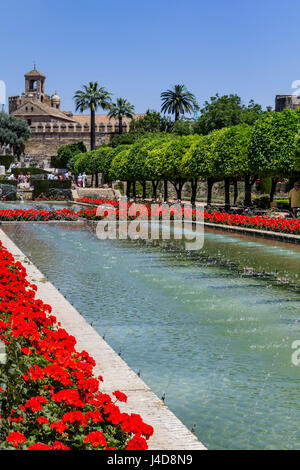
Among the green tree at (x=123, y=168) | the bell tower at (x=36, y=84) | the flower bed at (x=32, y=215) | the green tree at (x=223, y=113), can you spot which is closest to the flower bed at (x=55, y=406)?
the flower bed at (x=32, y=215)

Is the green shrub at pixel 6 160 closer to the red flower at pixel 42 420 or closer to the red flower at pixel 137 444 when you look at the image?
the red flower at pixel 42 420

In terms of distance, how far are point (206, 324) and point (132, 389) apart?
10.9 feet

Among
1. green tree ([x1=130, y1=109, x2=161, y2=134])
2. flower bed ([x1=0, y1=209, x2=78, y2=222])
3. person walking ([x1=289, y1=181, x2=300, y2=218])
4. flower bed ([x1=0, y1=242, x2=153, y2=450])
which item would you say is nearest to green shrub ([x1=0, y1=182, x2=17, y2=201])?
flower bed ([x1=0, y1=209, x2=78, y2=222])

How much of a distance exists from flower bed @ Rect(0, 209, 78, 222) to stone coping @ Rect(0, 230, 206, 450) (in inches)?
693

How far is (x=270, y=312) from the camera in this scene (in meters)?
9.38

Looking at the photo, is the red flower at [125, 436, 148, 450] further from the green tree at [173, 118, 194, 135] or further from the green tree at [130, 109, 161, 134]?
the green tree at [130, 109, 161, 134]

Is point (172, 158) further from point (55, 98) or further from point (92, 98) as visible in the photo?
point (55, 98)

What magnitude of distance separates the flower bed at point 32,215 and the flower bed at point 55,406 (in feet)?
66.8

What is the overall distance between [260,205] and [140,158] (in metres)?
15.5

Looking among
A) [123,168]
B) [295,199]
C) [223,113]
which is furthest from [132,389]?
[223,113]

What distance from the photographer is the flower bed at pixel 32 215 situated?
998 inches

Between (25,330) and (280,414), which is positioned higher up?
(25,330)

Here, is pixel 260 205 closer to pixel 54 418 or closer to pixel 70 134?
pixel 54 418
